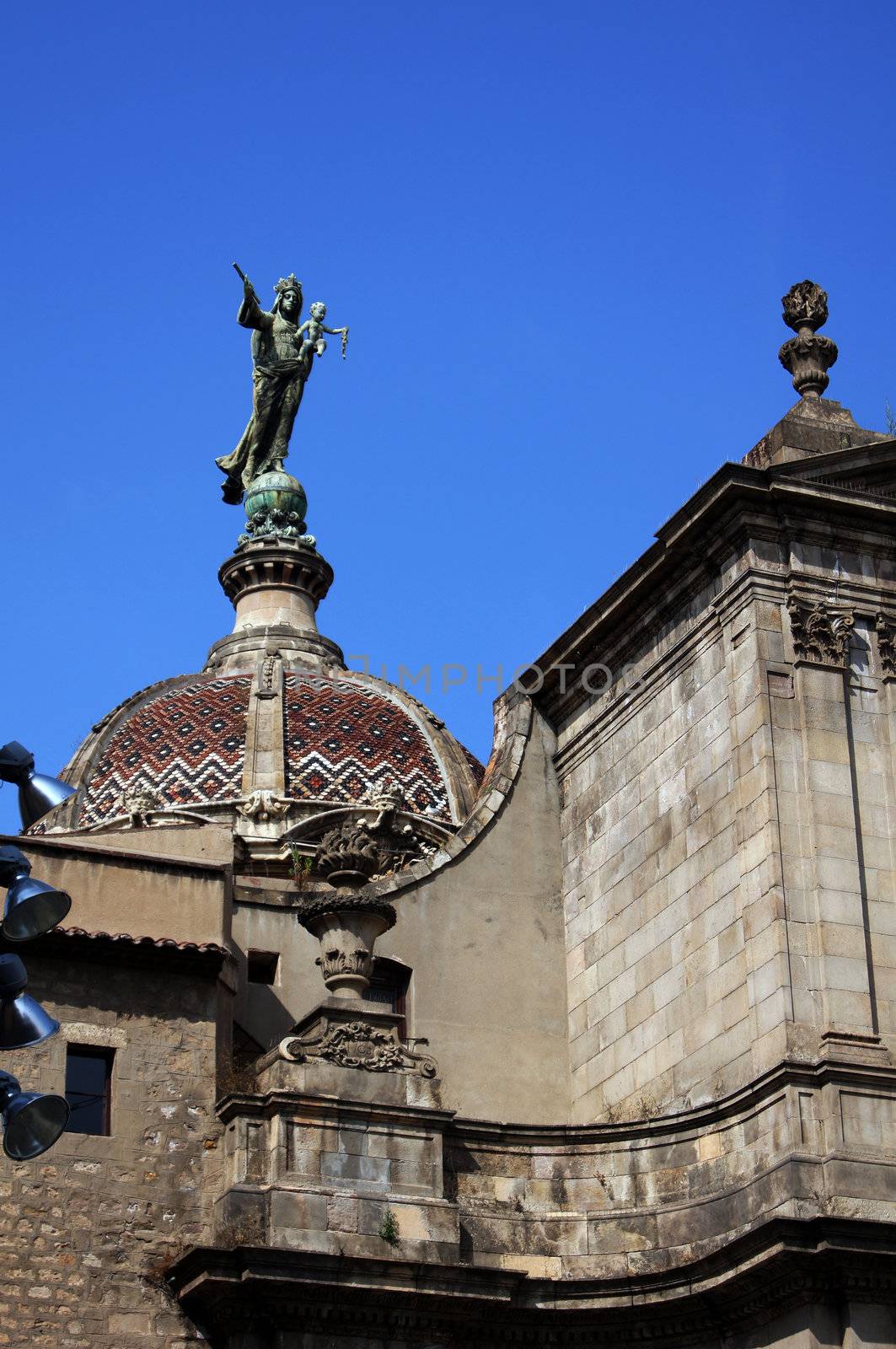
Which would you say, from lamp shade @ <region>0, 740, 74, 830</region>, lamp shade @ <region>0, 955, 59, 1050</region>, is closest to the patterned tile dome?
lamp shade @ <region>0, 740, 74, 830</region>

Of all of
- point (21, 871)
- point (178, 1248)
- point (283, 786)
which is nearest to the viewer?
point (21, 871)

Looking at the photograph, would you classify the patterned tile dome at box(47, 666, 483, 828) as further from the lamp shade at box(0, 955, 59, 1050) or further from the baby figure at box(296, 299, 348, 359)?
the lamp shade at box(0, 955, 59, 1050)

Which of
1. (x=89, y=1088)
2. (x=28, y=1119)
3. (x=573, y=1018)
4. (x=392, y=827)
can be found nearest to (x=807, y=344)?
(x=573, y=1018)

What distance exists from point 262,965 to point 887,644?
710 cm

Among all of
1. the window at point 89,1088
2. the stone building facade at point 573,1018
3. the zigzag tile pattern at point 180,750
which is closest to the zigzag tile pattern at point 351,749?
the zigzag tile pattern at point 180,750

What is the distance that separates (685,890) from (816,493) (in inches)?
160

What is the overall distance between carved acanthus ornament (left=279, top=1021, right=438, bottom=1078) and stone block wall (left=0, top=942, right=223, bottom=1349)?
108cm

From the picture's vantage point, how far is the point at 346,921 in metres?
23.9

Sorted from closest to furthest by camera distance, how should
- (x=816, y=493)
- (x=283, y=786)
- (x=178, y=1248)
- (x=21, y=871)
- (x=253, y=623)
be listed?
(x=21, y=871) < (x=178, y=1248) < (x=816, y=493) < (x=283, y=786) < (x=253, y=623)

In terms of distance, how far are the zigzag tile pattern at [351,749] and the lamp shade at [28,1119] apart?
23433 millimetres

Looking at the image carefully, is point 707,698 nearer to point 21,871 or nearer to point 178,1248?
point 178,1248

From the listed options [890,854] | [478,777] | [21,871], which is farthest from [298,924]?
[478,777]

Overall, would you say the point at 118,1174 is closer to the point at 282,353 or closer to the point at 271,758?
the point at 271,758

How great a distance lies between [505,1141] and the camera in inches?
944
